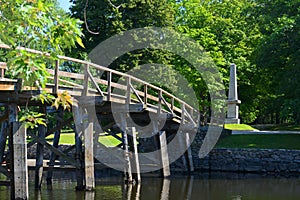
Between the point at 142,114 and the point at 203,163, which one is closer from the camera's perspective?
the point at 142,114

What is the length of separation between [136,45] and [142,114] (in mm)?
11382

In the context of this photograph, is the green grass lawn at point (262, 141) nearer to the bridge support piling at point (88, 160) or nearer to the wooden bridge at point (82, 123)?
the wooden bridge at point (82, 123)

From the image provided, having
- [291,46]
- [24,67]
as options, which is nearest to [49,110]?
[24,67]

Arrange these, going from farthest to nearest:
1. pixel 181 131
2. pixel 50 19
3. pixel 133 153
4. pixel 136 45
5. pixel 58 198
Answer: pixel 136 45 → pixel 181 131 → pixel 133 153 → pixel 58 198 → pixel 50 19

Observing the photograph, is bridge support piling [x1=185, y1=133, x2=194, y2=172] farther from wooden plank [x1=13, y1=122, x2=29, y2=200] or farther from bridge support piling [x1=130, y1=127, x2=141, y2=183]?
wooden plank [x1=13, y1=122, x2=29, y2=200]

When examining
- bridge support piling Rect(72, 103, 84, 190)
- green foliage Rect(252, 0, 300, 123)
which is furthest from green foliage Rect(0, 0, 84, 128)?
green foliage Rect(252, 0, 300, 123)

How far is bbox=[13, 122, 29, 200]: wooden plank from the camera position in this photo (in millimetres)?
10781

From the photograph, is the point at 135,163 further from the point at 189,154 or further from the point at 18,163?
the point at 18,163

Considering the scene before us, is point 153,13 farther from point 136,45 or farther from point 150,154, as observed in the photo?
point 150,154

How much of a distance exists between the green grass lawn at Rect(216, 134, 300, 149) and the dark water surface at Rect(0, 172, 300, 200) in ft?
13.3

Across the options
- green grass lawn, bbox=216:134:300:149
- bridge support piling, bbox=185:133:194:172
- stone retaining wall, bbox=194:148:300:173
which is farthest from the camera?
green grass lawn, bbox=216:134:300:149

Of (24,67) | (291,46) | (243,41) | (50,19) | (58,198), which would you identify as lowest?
(58,198)

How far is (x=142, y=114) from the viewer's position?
59.2 feet

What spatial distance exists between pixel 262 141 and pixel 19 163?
1628 cm
